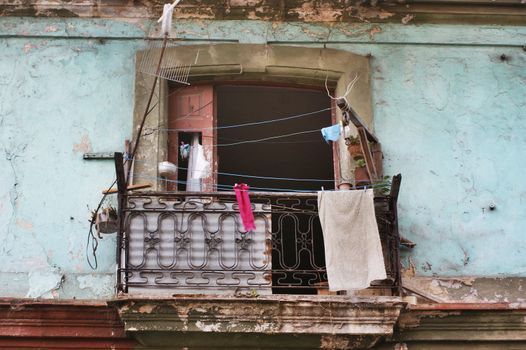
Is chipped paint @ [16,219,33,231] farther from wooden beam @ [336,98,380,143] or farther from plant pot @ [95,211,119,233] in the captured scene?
wooden beam @ [336,98,380,143]

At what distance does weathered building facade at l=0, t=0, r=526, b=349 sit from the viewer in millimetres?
6324

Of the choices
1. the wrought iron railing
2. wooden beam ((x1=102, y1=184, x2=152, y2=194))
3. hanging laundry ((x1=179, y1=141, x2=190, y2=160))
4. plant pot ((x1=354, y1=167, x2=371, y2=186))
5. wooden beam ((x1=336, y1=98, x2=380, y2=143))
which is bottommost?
the wrought iron railing

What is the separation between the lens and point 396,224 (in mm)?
6660

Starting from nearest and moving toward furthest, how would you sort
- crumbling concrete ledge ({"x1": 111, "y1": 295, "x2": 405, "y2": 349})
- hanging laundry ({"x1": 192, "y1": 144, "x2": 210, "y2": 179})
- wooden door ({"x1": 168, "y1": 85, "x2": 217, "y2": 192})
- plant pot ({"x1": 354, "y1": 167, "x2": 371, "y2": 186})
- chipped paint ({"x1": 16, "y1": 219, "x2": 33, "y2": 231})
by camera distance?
1. crumbling concrete ledge ({"x1": 111, "y1": 295, "x2": 405, "y2": 349})
2. chipped paint ({"x1": 16, "y1": 219, "x2": 33, "y2": 231})
3. plant pot ({"x1": 354, "y1": 167, "x2": 371, "y2": 186})
4. hanging laundry ({"x1": 192, "y1": 144, "x2": 210, "y2": 179})
5. wooden door ({"x1": 168, "y1": 85, "x2": 217, "y2": 192})

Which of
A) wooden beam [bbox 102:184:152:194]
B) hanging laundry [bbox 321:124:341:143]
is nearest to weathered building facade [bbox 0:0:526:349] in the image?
wooden beam [bbox 102:184:152:194]

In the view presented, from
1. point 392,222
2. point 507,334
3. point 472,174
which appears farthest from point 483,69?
point 507,334

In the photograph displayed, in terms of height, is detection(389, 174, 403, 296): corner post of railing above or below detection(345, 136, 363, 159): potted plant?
below

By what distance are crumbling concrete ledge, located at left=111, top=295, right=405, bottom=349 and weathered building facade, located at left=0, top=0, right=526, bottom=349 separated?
0.04 feet

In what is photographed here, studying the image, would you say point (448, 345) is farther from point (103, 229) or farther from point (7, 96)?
point (7, 96)

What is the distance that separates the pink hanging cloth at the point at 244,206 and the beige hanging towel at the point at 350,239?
1.93ft

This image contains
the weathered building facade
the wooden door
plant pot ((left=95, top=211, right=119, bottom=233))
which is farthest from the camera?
the wooden door

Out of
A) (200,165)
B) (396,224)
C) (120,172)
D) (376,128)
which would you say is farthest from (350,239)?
(120,172)

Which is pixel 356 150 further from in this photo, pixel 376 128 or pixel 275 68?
pixel 275 68

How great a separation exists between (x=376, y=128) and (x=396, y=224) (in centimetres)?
116
